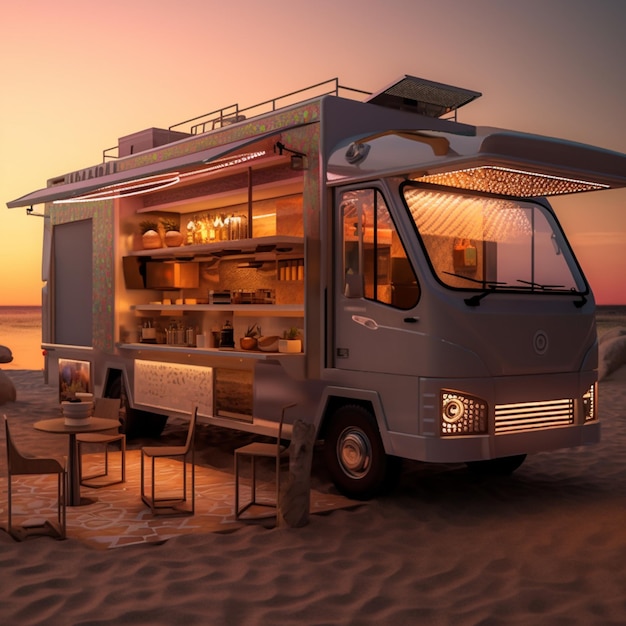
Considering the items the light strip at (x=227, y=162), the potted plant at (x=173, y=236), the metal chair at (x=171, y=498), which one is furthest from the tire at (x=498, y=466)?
the potted plant at (x=173, y=236)

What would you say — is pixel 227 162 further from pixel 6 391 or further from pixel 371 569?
pixel 6 391

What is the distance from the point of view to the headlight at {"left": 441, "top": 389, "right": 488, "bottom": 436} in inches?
239

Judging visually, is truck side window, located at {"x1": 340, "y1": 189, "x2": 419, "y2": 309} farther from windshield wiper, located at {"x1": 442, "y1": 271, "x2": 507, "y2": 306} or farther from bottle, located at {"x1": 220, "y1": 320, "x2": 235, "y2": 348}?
bottle, located at {"x1": 220, "y1": 320, "x2": 235, "y2": 348}

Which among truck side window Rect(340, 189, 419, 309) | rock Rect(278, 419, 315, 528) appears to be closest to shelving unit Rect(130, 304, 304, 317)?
truck side window Rect(340, 189, 419, 309)

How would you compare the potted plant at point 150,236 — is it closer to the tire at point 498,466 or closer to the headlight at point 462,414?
the tire at point 498,466

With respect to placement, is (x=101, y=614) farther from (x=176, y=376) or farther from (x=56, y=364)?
(x=56, y=364)

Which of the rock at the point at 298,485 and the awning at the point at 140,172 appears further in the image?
the awning at the point at 140,172

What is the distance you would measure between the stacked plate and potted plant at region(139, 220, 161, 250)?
10.3 ft

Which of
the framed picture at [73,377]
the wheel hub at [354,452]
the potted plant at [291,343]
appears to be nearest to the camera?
the wheel hub at [354,452]

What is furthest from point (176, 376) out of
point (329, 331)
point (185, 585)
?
point (185, 585)

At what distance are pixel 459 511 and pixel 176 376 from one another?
3.51 meters

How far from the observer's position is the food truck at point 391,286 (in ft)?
20.1

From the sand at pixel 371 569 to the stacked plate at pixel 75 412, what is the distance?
3.90ft

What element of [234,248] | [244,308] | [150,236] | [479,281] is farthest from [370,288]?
[150,236]
